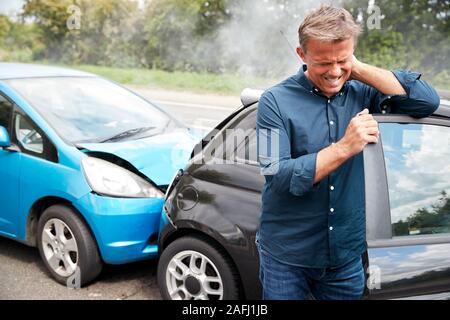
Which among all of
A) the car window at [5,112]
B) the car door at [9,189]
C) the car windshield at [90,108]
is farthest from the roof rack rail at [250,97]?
the car window at [5,112]

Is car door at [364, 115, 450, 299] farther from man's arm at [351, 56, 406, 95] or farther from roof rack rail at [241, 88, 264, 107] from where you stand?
roof rack rail at [241, 88, 264, 107]

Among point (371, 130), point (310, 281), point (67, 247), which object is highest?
point (371, 130)

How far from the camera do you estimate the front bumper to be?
3.14 m

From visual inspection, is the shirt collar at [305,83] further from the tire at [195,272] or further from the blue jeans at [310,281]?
the tire at [195,272]

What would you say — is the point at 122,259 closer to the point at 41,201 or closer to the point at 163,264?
the point at 163,264

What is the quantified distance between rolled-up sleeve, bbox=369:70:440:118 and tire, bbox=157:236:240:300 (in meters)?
1.22

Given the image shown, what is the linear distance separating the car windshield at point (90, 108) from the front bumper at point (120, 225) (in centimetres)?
59

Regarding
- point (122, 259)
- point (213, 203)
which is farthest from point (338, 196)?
point (122, 259)

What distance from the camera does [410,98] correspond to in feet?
6.09

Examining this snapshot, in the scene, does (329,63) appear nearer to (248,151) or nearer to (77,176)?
(248,151)

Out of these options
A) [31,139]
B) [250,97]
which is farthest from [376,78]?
[31,139]

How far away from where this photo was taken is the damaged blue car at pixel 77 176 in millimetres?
3191

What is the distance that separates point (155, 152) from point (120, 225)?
0.66 m

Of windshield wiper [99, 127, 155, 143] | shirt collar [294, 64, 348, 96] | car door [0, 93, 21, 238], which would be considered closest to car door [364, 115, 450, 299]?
shirt collar [294, 64, 348, 96]
